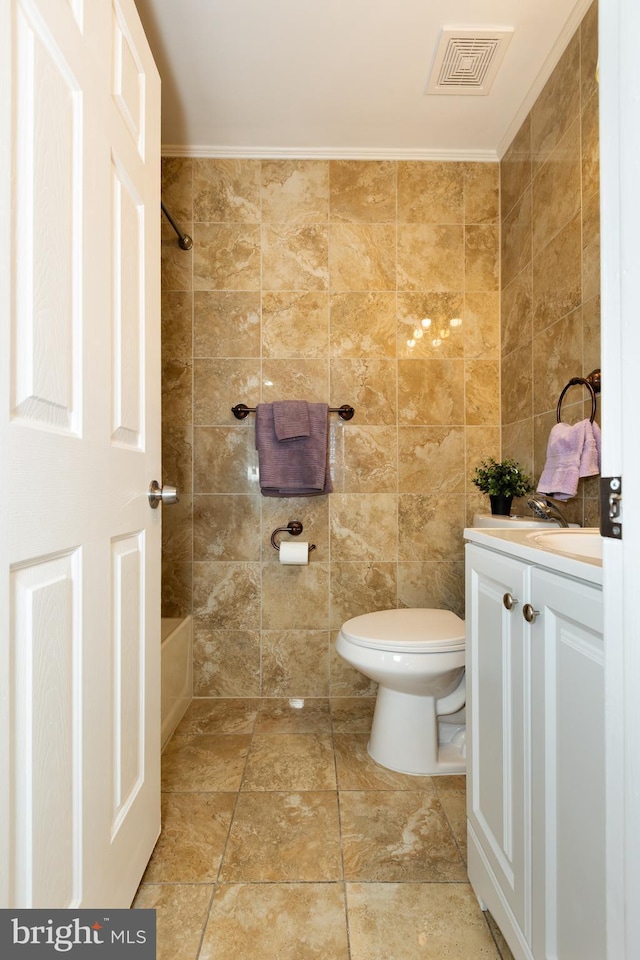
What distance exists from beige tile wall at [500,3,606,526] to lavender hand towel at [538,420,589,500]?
10 centimetres

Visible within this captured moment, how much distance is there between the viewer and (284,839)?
1395 millimetres

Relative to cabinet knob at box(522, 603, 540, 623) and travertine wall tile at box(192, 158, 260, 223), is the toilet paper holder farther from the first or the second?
cabinet knob at box(522, 603, 540, 623)

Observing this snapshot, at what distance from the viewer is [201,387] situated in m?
2.32

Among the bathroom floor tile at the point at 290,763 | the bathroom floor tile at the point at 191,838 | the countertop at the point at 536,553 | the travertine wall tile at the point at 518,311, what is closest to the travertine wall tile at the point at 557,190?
the travertine wall tile at the point at 518,311

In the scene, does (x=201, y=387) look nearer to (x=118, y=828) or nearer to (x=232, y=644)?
(x=232, y=644)

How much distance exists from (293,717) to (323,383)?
4.43 ft

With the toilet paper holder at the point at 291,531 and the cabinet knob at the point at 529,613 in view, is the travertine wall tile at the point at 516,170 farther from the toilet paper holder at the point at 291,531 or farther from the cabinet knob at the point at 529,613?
the cabinet knob at the point at 529,613

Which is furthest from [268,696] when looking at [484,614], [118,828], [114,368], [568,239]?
[568,239]

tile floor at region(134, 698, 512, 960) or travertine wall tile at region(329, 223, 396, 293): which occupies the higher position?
travertine wall tile at region(329, 223, 396, 293)

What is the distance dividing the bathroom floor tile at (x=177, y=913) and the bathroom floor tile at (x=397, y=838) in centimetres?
33

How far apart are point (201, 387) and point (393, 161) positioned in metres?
1.25

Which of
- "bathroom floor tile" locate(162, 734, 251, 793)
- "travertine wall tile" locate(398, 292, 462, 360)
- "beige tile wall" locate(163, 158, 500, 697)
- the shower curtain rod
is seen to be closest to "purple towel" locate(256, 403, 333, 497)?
"beige tile wall" locate(163, 158, 500, 697)

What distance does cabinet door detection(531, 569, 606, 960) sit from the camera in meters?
0.66

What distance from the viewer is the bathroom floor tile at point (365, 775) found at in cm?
165
